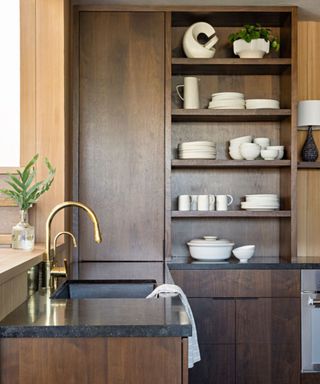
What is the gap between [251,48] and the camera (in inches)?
144

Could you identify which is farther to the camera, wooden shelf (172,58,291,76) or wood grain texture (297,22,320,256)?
wood grain texture (297,22,320,256)

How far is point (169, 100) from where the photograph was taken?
Result: 3619 millimetres

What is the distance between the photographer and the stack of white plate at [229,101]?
11.9 ft

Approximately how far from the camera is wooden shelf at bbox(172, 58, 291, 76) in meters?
3.61

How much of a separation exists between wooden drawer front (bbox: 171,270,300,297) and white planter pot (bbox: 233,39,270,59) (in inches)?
50.7

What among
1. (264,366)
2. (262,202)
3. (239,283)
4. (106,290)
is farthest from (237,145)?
(106,290)

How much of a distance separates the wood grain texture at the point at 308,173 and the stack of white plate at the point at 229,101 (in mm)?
504

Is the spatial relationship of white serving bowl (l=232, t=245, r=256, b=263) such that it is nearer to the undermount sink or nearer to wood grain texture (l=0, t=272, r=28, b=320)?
the undermount sink

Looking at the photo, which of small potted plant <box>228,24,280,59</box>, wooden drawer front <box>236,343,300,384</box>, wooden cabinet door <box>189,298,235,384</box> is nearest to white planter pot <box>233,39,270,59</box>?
small potted plant <box>228,24,280,59</box>

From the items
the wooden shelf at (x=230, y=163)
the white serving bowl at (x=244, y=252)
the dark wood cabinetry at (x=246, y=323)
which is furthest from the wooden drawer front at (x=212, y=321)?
the wooden shelf at (x=230, y=163)

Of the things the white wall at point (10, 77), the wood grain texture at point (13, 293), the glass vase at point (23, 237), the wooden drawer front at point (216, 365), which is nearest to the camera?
the wood grain texture at point (13, 293)

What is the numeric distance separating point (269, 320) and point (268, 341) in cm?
12

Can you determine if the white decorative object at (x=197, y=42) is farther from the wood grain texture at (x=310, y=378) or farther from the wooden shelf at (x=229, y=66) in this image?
the wood grain texture at (x=310, y=378)

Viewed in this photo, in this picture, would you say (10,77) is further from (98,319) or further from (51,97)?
(98,319)
